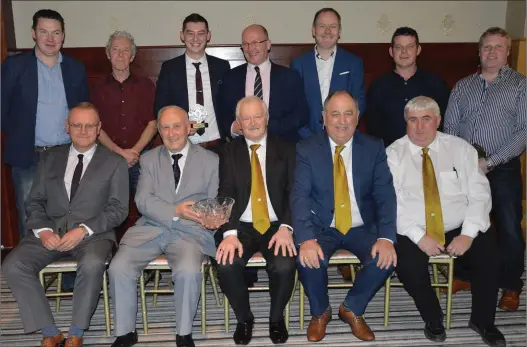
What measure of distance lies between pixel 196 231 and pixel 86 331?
1.01 metres

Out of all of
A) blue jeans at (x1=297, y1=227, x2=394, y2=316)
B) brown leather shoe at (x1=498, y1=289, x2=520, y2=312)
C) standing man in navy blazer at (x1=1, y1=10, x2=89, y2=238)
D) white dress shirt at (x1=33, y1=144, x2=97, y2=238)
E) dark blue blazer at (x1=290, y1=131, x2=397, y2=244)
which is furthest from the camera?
standing man in navy blazer at (x1=1, y1=10, x2=89, y2=238)

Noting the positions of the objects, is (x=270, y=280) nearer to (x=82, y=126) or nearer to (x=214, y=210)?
(x=214, y=210)

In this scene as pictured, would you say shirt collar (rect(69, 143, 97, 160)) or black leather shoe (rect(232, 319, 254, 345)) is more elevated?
shirt collar (rect(69, 143, 97, 160))

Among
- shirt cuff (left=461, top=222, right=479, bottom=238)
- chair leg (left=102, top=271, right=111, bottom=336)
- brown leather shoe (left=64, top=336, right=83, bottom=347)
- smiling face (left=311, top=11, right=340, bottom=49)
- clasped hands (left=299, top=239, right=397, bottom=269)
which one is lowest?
brown leather shoe (left=64, top=336, right=83, bottom=347)

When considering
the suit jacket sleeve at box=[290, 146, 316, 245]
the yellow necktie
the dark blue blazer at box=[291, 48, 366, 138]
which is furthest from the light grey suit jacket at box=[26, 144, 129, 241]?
the dark blue blazer at box=[291, 48, 366, 138]

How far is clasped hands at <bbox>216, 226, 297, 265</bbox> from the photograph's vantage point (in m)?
3.31

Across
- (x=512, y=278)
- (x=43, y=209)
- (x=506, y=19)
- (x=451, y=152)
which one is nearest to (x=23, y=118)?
(x=43, y=209)

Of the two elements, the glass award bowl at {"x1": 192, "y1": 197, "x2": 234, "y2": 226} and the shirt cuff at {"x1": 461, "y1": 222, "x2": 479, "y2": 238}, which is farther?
the shirt cuff at {"x1": 461, "y1": 222, "x2": 479, "y2": 238}

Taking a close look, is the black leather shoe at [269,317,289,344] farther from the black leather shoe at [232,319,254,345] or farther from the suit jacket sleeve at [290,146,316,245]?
the suit jacket sleeve at [290,146,316,245]

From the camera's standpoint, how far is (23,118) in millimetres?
3979

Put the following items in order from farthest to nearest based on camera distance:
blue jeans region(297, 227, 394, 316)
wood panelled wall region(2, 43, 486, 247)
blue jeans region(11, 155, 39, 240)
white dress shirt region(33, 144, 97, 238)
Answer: wood panelled wall region(2, 43, 486, 247) < blue jeans region(11, 155, 39, 240) < white dress shirt region(33, 144, 97, 238) < blue jeans region(297, 227, 394, 316)

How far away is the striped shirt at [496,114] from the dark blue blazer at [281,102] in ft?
3.83

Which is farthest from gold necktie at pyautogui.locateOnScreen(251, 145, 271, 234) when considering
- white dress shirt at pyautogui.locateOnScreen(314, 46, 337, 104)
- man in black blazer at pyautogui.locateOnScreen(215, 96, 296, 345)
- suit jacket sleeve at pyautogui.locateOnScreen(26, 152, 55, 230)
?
suit jacket sleeve at pyautogui.locateOnScreen(26, 152, 55, 230)

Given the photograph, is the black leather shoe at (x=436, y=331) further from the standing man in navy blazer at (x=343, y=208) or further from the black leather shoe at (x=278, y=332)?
the black leather shoe at (x=278, y=332)
